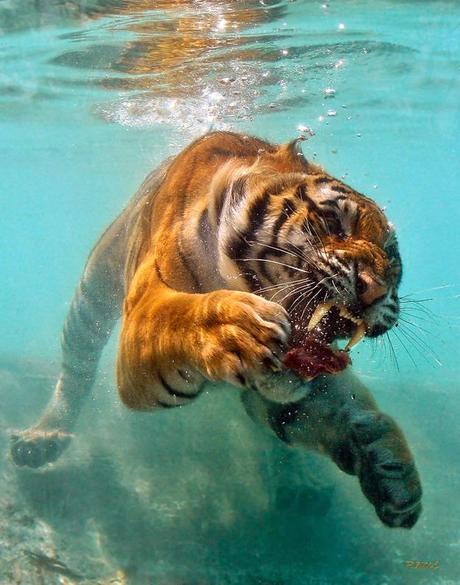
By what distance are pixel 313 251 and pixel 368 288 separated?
0.36 m

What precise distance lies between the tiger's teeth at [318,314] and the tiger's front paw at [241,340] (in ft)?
1.12

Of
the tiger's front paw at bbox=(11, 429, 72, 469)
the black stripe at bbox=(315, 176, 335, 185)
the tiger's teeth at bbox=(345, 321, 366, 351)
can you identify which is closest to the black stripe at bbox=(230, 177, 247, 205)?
the black stripe at bbox=(315, 176, 335, 185)

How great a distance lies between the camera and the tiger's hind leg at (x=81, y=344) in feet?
19.8

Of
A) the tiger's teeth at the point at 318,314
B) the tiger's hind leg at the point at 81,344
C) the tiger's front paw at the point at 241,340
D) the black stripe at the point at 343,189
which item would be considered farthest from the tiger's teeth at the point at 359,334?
the tiger's hind leg at the point at 81,344

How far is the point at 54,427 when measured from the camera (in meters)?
6.46

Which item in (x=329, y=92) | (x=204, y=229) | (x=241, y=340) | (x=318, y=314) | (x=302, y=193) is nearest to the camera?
(x=241, y=340)

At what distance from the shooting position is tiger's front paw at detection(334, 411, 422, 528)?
3.18 m

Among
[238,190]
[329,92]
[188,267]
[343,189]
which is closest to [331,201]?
[343,189]

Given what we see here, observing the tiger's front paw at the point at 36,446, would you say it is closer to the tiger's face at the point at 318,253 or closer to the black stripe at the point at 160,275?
the black stripe at the point at 160,275

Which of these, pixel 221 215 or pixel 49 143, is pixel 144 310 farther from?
pixel 49 143

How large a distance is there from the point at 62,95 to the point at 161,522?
11032 mm

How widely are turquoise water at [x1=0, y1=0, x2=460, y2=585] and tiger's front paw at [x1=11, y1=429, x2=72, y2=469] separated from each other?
13cm

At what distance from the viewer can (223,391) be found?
4.70m

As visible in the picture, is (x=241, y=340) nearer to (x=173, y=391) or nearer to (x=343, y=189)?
(x=173, y=391)
